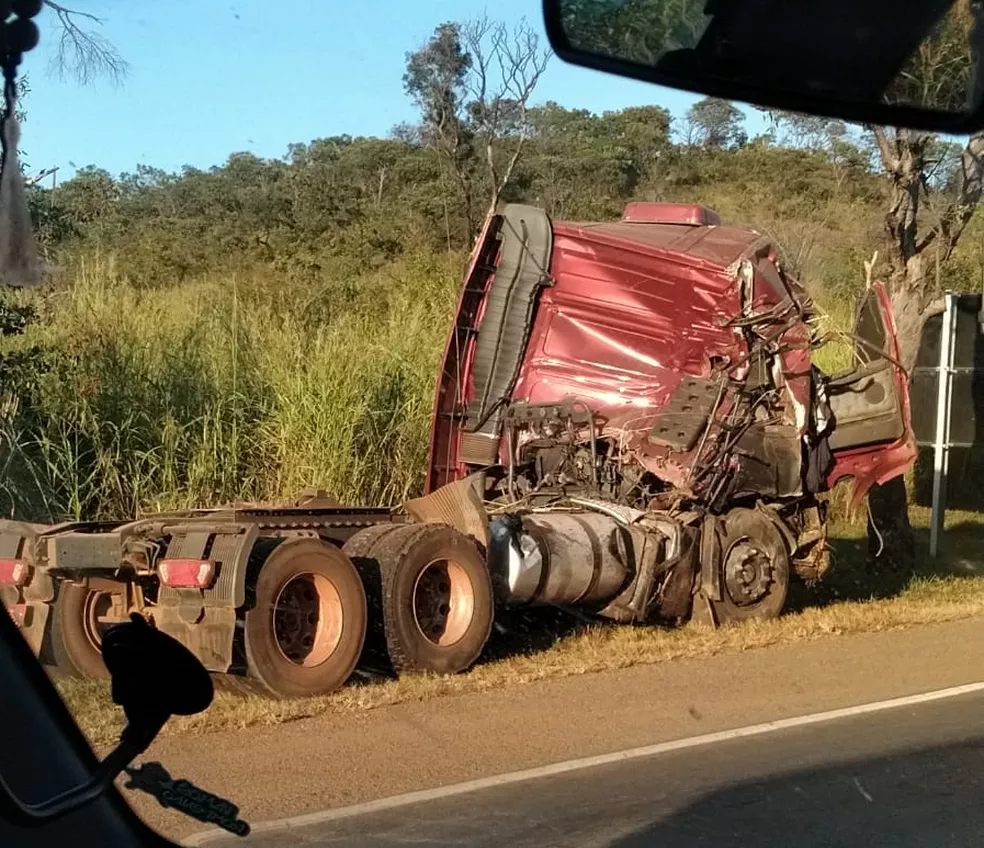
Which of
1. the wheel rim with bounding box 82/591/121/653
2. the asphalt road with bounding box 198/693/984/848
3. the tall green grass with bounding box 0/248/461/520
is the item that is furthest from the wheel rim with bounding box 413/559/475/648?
the tall green grass with bounding box 0/248/461/520

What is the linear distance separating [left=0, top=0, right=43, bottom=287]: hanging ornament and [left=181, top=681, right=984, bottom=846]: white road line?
7.63 feet

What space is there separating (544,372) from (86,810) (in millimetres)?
7928

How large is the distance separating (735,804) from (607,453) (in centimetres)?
463

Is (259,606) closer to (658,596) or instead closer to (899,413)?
(658,596)

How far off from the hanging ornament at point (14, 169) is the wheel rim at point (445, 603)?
18.8 feet

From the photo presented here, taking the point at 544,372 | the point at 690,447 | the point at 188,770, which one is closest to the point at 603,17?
the point at 188,770

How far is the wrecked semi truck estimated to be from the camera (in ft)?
27.1

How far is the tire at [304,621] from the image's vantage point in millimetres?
7410

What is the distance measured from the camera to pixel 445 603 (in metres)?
8.54

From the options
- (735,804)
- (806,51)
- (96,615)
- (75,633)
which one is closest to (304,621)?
(96,615)

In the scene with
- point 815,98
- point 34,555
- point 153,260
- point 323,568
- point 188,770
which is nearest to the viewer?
point 815,98

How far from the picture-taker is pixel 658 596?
31.9 ft

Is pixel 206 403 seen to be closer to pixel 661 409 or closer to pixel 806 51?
pixel 661 409

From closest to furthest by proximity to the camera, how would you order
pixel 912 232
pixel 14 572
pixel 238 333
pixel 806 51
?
pixel 806 51 < pixel 14 572 < pixel 238 333 < pixel 912 232
